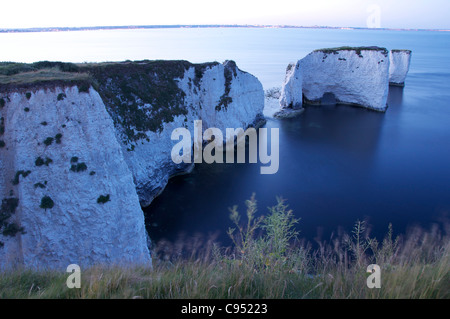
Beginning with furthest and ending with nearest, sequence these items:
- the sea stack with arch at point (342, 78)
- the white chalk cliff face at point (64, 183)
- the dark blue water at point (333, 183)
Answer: the sea stack with arch at point (342, 78) < the dark blue water at point (333, 183) < the white chalk cliff face at point (64, 183)

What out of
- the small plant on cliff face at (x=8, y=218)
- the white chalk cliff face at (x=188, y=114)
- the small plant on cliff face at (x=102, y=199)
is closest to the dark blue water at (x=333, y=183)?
the white chalk cliff face at (x=188, y=114)

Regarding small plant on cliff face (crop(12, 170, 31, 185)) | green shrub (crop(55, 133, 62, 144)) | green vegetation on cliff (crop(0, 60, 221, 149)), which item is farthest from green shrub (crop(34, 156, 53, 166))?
green vegetation on cliff (crop(0, 60, 221, 149))

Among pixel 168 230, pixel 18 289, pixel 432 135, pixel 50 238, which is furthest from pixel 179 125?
pixel 432 135

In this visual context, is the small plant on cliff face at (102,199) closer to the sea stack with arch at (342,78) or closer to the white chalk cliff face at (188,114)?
the white chalk cliff face at (188,114)

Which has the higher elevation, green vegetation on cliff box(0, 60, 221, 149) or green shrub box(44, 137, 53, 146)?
green vegetation on cliff box(0, 60, 221, 149)

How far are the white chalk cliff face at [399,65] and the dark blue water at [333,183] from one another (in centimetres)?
2352

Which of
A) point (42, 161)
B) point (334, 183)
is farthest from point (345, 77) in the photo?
point (42, 161)

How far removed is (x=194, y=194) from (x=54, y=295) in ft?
47.9

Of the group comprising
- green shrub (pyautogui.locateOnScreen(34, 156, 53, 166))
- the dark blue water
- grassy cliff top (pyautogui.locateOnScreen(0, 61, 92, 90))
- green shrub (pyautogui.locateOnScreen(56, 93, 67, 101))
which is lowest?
the dark blue water

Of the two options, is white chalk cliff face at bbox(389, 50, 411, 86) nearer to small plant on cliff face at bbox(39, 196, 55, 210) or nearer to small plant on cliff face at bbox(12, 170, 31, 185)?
small plant on cliff face at bbox(39, 196, 55, 210)

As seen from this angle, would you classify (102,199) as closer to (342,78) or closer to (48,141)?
(48,141)

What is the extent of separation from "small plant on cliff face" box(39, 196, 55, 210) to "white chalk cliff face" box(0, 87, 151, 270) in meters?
0.03

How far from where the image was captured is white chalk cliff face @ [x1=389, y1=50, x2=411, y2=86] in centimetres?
5008

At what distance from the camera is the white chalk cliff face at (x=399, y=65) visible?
50.1 metres
